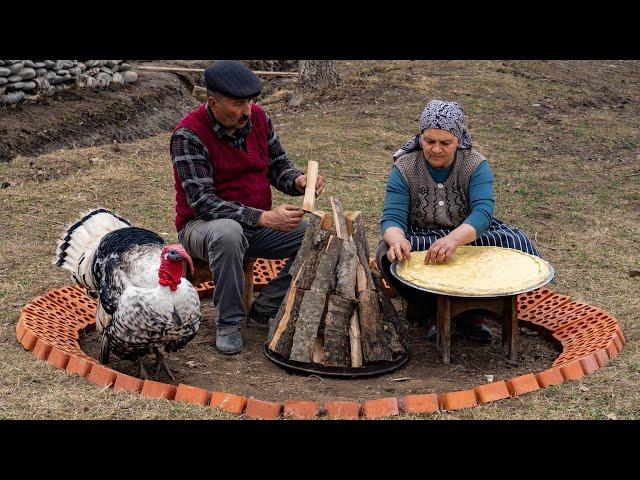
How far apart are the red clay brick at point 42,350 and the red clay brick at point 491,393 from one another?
7.79ft

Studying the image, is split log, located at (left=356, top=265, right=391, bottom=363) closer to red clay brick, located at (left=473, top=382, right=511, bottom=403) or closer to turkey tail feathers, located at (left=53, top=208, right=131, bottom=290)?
red clay brick, located at (left=473, top=382, right=511, bottom=403)

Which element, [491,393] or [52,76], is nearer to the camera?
[491,393]

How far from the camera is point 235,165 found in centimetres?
536

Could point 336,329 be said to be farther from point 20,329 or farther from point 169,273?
point 20,329

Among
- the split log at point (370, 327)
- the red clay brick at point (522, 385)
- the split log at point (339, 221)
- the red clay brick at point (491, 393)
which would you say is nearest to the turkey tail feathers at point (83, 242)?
the split log at point (339, 221)

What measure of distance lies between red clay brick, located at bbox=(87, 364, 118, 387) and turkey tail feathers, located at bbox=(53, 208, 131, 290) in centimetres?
75

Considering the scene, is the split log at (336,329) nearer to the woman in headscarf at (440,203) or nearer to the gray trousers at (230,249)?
the woman in headscarf at (440,203)

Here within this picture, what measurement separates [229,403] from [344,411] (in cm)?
57

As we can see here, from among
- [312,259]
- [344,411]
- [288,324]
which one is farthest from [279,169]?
[344,411]

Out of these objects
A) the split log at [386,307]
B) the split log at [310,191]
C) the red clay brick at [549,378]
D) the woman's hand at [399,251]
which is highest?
the split log at [310,191]

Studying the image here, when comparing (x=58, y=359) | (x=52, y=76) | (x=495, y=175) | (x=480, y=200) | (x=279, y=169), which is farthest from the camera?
(x=52, y=76)

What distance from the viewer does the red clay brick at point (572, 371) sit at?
4535 mm

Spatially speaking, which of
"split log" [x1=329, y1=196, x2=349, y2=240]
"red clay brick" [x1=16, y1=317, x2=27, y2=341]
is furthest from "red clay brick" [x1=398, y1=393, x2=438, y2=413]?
"red clay brick" [x1=16, y1=317, x2=27, y2=341]

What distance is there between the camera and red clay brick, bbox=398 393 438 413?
421cm
